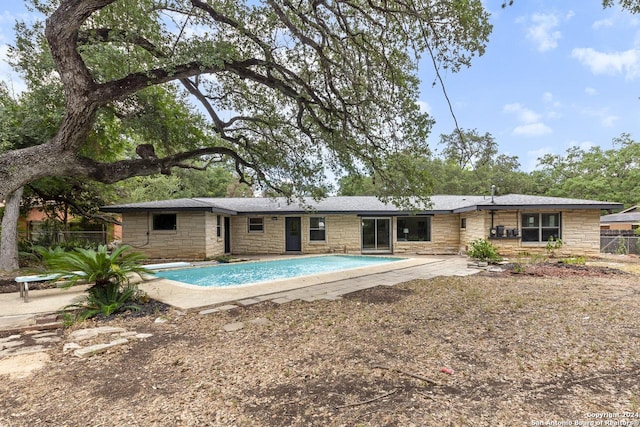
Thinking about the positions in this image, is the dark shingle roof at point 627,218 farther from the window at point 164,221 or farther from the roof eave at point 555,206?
the window at point 164,221

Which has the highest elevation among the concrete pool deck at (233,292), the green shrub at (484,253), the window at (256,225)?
the window at (256,225)

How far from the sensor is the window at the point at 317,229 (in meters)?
15.9

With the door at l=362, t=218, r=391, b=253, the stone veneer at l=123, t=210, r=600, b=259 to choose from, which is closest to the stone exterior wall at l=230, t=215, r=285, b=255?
the stone veneer at l=123, t=210, r=600, b=259

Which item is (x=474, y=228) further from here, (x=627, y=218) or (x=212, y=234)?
(x=627, y=218)

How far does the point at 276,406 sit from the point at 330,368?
2.54 ft

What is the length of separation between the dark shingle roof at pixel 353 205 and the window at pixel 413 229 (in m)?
0.85

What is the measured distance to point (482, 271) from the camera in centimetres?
949

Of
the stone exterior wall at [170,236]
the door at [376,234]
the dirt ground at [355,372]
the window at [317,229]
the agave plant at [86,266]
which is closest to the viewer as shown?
the dirt ground at [355,372]

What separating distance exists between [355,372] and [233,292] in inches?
169

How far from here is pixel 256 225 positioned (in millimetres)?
16109

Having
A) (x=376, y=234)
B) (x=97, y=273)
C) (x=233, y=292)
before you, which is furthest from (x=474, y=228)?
(x=97, y=273)

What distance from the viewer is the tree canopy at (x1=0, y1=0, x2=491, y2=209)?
18.6 feet

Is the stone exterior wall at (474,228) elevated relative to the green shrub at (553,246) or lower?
elevated

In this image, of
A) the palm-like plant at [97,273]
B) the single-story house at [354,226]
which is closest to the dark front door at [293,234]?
the single-story house at [354,226]
